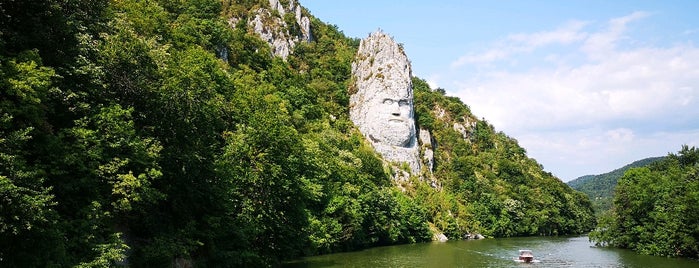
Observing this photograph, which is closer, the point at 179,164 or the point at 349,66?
the point at 179,164

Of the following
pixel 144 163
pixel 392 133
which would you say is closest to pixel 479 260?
pixel 144 163

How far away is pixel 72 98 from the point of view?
65.7ft

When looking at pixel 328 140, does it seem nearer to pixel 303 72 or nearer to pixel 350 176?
pixel 350 176

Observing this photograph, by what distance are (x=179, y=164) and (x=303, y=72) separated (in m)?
88.9

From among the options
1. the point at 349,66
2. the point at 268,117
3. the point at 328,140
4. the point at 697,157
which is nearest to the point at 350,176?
the point at 328,140

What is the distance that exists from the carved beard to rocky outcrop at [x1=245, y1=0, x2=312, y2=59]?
90.7 ft

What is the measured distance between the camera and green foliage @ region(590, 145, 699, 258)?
4738 cm

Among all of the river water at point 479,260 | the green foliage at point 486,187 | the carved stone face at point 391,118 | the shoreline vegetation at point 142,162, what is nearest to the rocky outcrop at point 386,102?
the carved stone face at point 391,118

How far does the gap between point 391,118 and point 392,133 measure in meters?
3.53

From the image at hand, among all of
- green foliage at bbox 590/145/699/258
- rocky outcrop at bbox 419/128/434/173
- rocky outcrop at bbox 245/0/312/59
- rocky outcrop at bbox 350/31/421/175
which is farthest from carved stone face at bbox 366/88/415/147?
green foliage at bbox 590/145/699/258

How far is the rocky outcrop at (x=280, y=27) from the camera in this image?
111 m

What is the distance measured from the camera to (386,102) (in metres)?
109

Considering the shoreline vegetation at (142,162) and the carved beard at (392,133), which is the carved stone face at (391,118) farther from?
the shoreline vegetation at (142,162)

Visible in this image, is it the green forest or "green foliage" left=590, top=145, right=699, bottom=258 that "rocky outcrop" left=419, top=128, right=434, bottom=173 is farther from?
"green foliage" left=590, top=145, right=699, bottom=258
